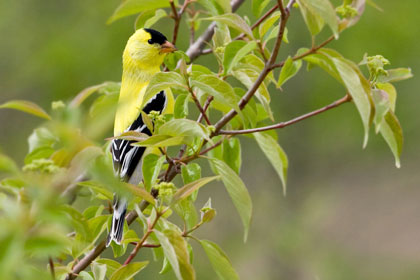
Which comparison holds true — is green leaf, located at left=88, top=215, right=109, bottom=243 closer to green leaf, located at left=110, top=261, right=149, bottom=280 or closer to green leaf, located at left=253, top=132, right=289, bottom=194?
green leaf, located at left=110, top=261, right=149, bottom=280

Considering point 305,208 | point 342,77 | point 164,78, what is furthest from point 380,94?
point 305,208

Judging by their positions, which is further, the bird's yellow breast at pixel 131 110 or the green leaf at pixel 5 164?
the bird's yellow breast at pixel 131 110

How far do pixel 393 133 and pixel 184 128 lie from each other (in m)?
0.47

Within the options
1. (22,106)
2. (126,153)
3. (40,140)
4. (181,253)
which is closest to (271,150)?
(181,253)

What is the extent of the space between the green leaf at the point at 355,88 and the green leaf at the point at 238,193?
29 centimetres

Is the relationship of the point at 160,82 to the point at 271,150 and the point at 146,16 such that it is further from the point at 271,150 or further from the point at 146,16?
the point at 146,16

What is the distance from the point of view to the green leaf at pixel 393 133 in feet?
4.40

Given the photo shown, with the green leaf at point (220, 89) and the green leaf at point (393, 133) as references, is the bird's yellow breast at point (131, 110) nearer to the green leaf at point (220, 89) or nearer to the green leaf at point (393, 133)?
the green leaf at point (220, 89)

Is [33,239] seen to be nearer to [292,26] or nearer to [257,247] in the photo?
[292,26]

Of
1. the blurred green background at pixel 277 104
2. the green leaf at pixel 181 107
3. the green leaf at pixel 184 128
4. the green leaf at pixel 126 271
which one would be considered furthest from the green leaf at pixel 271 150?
the blurred green background at pixel 277 104

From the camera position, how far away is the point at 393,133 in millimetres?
1358

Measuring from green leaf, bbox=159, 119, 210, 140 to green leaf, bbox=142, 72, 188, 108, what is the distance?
105 mm

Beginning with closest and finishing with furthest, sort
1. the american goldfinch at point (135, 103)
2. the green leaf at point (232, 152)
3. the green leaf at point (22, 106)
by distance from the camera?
the green leaf at point (22, 106)
the green leaf at point (232, 152)
the american goldfinch at point (135, 103)

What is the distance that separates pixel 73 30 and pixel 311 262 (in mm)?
3977
